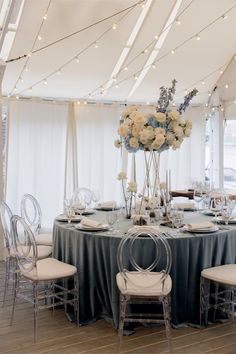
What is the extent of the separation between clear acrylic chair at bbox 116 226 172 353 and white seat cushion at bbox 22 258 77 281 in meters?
0.47

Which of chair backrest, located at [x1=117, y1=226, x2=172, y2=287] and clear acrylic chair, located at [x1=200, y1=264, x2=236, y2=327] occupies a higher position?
chair backrest, located at [x1=117, y1=226, x2=172, y2=287]

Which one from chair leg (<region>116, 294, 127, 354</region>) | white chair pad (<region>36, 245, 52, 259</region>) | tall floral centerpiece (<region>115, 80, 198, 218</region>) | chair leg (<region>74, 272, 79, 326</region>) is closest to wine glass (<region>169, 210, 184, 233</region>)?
tall floral centerpiece (<region>115, 80, 198, 218</region>)

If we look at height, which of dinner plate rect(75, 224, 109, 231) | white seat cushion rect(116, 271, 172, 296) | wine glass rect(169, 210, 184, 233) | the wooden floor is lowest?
the wooden floor

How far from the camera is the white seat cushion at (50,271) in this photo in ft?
11.1

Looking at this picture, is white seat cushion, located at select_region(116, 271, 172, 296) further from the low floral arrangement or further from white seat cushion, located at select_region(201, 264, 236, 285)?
the low floral arrangement

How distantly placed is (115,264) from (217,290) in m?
1.02

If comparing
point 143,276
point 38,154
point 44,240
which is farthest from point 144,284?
point 38,154

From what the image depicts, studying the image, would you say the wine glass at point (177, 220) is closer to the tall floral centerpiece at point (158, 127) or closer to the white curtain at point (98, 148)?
the tall floral centerpiece at point (158, 127)

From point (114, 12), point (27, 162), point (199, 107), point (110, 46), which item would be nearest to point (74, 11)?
point (114, 12)

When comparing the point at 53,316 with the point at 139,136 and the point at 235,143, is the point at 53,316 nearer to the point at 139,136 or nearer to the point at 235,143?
the point at 139,136

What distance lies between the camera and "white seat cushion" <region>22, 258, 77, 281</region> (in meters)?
3.39

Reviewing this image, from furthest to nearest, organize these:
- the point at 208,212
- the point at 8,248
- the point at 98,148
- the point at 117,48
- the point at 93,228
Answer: the point at 98,148, the point at 117,48, the point at 208,212, the point at 8,248, the point at 93,228

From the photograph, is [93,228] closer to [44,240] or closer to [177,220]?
[177,220]

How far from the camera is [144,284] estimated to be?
3.11 m
